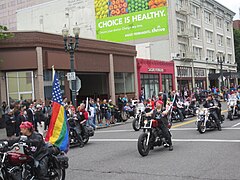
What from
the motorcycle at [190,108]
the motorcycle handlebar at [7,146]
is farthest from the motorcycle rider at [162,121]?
the motorcycle at [190,108]

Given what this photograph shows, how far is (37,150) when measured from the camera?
695 cm

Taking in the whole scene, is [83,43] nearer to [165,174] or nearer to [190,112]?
[190,112]

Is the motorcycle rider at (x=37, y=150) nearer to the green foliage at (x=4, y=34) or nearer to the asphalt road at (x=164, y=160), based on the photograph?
the asphalt road at (x=164, y=160)

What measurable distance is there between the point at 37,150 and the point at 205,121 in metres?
9.21

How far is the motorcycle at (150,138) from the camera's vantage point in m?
10.1

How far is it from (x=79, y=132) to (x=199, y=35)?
144 feet

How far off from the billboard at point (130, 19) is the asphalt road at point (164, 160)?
1299 inches

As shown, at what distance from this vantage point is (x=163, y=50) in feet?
148

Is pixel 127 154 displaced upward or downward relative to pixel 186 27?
downward

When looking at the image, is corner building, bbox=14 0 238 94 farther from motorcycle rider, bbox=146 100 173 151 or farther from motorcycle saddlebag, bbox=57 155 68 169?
motorcycle saddlebag, bbox=57 155 68 169

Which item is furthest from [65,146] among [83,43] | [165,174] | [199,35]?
[199,35]

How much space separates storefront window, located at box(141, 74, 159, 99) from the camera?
38591mm

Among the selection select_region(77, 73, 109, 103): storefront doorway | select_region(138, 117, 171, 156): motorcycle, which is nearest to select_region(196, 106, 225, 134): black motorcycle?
select_region(138, 117, 171, 156): motorcycle

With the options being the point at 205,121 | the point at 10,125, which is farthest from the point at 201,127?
the point at 10,125
